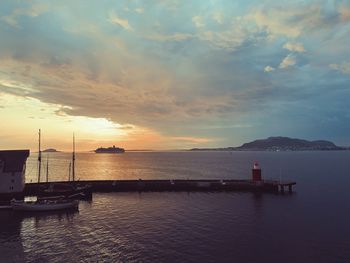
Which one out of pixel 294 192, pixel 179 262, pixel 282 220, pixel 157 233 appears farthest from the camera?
pixel 294 192

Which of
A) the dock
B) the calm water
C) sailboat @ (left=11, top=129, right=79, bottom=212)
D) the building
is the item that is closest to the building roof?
the building

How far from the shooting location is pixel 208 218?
5128 centimetres

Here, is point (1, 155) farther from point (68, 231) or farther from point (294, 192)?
point (294, 192)

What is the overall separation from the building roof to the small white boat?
9036 mm

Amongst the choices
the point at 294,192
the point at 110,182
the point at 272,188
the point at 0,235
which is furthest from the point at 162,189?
the point at 0,235

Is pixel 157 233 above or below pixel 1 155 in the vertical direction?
below

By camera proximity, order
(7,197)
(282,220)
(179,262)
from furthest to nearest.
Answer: (7,197) < (282,220) < (179,262)

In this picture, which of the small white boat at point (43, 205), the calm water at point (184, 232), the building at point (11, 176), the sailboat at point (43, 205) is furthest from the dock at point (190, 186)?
the small white boat at point (43, 205)

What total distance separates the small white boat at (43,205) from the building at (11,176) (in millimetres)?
6910

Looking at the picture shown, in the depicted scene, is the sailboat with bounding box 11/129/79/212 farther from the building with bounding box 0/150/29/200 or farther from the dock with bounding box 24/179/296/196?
the dock with bounding box 24/179/296/196

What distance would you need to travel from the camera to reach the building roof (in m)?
64.5

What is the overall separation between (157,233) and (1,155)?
43920mm

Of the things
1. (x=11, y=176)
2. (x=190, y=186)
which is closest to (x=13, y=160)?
(x=11, y=176)

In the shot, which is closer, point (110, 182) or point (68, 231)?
point (68, 231)
